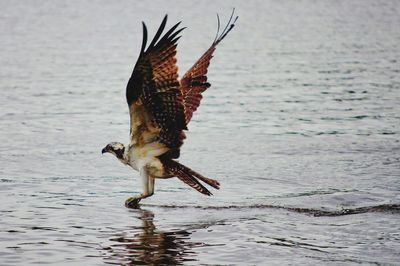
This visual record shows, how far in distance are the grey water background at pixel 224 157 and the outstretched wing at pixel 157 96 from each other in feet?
2.65

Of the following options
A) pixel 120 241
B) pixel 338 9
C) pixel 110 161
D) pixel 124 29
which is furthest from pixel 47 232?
pixel 338 9

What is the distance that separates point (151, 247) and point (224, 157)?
13.9ft

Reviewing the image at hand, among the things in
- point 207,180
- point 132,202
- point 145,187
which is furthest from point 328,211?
point 132,202

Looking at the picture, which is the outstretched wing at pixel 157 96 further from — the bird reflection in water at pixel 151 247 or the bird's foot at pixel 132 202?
the bird reflection in water at pixel 151 247

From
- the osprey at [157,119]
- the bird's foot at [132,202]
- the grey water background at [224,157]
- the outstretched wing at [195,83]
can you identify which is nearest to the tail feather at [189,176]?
the osprey at [157,119]

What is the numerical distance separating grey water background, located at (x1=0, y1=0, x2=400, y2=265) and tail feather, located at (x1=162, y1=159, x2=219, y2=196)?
0.32 meters

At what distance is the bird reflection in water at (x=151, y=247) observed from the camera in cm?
786

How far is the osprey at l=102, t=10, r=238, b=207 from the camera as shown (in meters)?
8.88

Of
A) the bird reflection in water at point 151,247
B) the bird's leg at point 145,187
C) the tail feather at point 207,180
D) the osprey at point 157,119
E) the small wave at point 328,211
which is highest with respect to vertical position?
A: the osprey at point 157,119

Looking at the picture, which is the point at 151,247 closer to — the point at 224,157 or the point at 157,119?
the point at 157,119

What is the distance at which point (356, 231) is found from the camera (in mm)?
8680

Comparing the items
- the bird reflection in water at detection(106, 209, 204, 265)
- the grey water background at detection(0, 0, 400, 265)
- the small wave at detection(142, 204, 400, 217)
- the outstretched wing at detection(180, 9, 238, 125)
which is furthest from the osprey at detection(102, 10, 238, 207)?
the outstretched wing at detection(180, 9, 238, 125)

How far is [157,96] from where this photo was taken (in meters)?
9.08

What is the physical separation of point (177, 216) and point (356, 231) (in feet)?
5.89
